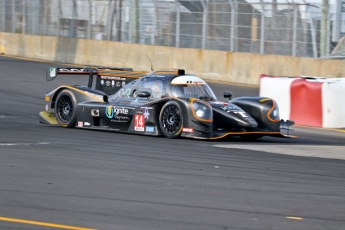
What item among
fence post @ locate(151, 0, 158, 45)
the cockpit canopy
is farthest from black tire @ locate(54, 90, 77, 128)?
fence post @ locate(151, 0, 158, 45)

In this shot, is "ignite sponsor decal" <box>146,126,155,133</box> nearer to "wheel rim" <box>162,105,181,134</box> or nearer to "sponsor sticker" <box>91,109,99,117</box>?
"wheel rim" <box>162,105,181,134</box>

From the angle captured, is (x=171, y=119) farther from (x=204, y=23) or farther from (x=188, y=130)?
(x=204, y=23)

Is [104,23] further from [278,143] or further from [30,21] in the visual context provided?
[278,143]

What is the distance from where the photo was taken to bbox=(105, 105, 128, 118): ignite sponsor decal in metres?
12.3

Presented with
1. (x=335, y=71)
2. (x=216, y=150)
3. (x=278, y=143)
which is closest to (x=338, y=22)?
(x=335, y=71)

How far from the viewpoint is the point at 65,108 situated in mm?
13391

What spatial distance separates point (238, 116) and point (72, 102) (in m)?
3.43

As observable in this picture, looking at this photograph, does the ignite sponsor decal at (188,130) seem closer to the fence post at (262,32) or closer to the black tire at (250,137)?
the black tire at (250,137)

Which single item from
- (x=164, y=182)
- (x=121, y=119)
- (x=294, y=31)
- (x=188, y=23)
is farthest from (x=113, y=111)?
(x=188, y=23)

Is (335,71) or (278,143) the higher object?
(335,71)

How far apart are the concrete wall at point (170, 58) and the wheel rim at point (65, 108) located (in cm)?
950

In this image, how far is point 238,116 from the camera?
37.9 ft

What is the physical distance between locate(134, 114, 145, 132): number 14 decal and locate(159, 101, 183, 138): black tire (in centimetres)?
39

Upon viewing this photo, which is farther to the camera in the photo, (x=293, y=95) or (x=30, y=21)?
(x=30, y=21)
